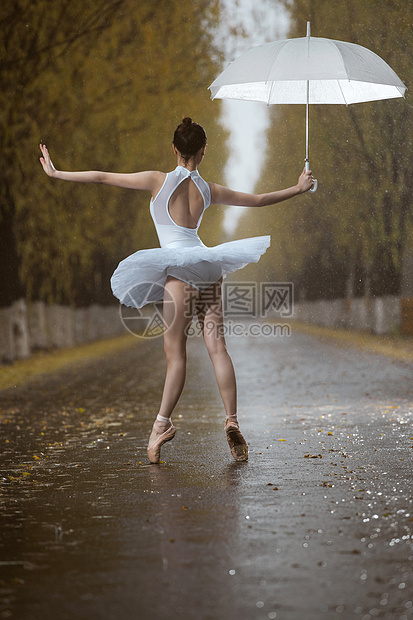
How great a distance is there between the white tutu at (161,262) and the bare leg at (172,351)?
0.50ft

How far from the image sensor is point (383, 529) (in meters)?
4.66

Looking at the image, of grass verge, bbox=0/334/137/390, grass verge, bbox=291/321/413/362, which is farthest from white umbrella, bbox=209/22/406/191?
grass verge, bbox=291/321/413/362

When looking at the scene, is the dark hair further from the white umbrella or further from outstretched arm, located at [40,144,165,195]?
the white umbrella

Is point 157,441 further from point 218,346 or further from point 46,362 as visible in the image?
point 46,362

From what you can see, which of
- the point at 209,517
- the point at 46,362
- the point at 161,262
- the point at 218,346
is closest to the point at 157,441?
the point at 218,346

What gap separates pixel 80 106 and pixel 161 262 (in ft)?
55.6

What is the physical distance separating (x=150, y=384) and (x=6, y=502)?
10202 millimetres

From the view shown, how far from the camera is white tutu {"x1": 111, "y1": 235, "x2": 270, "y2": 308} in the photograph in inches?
261

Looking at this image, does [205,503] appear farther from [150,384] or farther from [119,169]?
[119,169]

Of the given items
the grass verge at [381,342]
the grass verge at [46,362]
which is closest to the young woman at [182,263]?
the grass verge at [46,362]

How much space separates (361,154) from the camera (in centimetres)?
2906

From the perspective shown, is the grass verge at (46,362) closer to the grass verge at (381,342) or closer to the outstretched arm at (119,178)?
A: the grass verge at (381,342)

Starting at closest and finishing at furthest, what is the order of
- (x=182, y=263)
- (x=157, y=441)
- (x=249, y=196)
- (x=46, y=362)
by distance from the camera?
(x=182, y=263) → (x=157, y=441) → (x=249, y=196) → (x=46, y=362)

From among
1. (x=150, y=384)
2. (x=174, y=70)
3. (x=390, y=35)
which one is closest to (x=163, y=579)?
(x=150, y=384)
